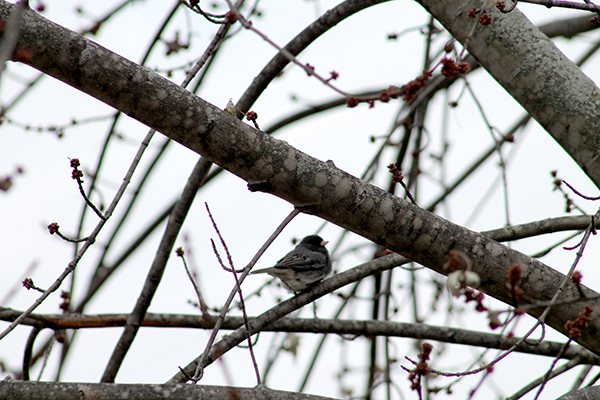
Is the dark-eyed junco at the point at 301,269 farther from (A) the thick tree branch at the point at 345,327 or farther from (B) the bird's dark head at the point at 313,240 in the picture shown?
(A) the thick tree branch at the point at 345,327

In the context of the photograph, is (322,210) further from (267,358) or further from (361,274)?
(267,358)

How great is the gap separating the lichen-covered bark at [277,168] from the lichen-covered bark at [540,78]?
67cm

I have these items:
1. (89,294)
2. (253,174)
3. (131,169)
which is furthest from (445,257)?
(89,294)

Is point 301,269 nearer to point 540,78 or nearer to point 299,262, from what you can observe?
point 299,262

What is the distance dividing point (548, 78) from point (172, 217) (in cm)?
205

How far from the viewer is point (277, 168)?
2.00 m

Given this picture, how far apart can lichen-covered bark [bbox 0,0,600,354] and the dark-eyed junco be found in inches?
74.6

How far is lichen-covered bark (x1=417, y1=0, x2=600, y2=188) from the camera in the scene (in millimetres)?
2494

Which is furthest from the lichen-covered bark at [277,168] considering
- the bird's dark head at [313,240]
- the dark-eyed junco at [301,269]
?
the bird's dark head at [313,240]

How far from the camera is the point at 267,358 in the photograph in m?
3.46

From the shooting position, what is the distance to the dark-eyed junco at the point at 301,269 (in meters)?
4.02

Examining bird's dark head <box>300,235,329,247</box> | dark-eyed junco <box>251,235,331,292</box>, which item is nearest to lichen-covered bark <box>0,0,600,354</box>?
dark-eyed junco <box>251,235,331,292</box>

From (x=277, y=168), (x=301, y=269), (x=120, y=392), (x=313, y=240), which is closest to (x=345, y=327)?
(x=301, y=269)

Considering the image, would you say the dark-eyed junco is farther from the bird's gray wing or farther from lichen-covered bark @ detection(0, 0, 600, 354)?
lichen-covered bark @ detection(0, 0, 600, 354)
